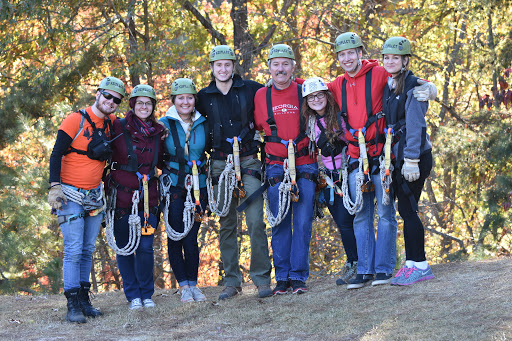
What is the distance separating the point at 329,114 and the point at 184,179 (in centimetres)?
146

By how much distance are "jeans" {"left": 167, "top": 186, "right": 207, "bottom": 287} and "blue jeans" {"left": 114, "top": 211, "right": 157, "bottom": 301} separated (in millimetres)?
205

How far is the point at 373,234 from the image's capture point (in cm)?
552

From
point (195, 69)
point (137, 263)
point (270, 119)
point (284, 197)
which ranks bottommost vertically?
point (137, 263)

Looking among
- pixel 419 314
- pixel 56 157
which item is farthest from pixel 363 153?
pixel 56 157

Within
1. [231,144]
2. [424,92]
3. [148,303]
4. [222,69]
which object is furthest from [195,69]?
[424,92]

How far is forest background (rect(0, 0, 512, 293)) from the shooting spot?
9.58m

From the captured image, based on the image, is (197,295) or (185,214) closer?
(185,214)

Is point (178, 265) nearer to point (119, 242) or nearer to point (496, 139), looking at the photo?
point (119, 242)

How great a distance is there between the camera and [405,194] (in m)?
5.28

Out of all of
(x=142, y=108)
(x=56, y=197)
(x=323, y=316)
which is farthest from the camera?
(x=142, y=108)

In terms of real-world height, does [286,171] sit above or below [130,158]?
below

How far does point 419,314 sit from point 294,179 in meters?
1.70

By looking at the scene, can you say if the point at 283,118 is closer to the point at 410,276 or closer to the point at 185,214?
the point at 185,214

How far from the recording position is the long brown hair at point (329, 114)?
5.52 metres
